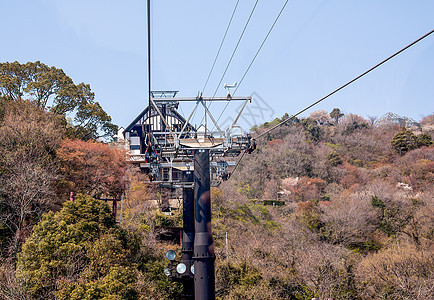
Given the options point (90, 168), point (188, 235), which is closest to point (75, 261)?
point (188, 235)

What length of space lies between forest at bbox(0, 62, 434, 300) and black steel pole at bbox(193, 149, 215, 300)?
11.0 ft

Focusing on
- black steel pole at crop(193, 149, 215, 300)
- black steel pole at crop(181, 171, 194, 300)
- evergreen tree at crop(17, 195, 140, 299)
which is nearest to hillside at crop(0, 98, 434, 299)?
evergreen tree at crop(17, 195, 140, 299)

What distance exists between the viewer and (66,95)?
22500 mm

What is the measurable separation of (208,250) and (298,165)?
103 feet

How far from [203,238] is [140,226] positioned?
33.9 ft

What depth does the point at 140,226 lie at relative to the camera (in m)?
19.3

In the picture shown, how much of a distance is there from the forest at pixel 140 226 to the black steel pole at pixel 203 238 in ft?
11.0

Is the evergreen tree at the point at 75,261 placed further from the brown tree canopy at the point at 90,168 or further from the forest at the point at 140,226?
the brown tree canopy at the point at 90,168

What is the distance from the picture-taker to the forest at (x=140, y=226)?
474 inches

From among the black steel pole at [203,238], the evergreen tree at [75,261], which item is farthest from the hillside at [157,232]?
the black steel pole at [203,238]

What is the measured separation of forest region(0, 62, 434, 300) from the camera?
39.5 ft

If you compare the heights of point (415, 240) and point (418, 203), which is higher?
point (418, 203)

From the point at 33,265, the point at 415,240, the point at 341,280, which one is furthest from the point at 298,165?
the point at 33,265

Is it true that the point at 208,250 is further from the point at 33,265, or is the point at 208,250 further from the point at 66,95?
the point at 66,95
